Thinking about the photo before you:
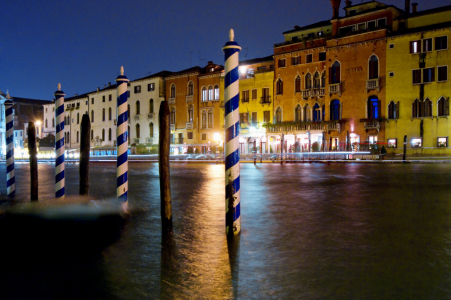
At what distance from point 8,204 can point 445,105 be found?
34.5 metres

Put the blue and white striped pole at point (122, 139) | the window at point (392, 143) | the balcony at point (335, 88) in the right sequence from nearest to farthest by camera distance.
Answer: the blue and white striped pole at point (122, 139), the window at point (392, 143), the balcony at point (335, 88)

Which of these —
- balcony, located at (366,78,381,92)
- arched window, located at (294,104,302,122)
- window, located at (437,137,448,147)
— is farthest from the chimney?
window, located at (437,137,448,147)

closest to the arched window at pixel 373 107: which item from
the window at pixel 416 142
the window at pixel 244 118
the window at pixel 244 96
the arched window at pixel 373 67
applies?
the arched window at pixel 373 67

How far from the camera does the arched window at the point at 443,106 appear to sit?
106ft

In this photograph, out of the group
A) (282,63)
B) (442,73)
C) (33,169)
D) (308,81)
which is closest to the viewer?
(33,169)

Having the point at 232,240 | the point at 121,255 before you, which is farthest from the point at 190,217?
the point at 121,255

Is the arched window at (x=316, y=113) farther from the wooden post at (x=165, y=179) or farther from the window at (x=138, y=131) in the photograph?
the wooden post at (x=165, y=179)

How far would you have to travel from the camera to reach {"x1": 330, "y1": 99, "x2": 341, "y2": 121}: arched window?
38.8 metres

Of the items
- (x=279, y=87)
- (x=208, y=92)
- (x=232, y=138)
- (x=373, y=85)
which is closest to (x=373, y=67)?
(x=373, y=85)

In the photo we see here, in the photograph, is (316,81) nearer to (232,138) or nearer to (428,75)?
(428,75)

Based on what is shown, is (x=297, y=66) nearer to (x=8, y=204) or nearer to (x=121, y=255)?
(x=8, y=204)

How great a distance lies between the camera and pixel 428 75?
33500mm

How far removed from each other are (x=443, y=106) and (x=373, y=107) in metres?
5.99

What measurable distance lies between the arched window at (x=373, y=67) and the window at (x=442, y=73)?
527cm
